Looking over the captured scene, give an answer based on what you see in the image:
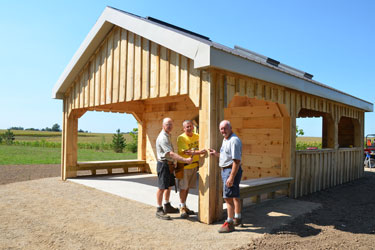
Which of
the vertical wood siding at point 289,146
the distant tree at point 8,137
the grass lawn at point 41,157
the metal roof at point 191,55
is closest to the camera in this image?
the metal roof at point 191,55

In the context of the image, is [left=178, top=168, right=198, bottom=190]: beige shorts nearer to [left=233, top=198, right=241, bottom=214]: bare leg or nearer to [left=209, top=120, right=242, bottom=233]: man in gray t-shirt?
[left=209, top=120, right=242, bottom=233]: man in gray t-shirt

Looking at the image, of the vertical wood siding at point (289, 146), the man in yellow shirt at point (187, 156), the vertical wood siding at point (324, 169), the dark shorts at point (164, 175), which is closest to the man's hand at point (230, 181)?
the man in yellow shirt at point (187, 156)

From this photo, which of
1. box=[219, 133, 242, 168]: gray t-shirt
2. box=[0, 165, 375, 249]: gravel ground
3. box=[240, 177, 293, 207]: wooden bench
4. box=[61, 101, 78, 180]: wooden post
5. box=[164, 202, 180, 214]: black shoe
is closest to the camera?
box=[0, 165, 375, 249]: gravel ground

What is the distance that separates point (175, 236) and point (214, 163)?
130cm

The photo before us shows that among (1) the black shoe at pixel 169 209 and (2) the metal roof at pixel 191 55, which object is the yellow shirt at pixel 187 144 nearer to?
(1) the black shoe at pixel 169 209

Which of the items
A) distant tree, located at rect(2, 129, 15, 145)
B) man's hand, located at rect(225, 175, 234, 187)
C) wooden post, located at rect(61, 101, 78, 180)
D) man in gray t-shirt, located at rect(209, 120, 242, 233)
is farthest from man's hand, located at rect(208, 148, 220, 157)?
distant tree, located at rect(2, 129, 15, 145)

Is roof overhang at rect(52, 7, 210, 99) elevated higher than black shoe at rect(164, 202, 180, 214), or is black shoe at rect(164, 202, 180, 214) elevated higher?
roof overhang at rect(52, 7, 210, 99)

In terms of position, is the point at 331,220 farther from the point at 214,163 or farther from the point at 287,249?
the point at 214,163

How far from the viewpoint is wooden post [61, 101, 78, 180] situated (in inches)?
358

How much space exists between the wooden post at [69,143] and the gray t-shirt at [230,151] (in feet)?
20.4

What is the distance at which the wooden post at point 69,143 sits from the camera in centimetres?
910

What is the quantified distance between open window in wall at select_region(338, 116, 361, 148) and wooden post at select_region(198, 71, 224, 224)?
28.6ft

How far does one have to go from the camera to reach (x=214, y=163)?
4.79 metres

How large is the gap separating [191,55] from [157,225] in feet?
9.11
